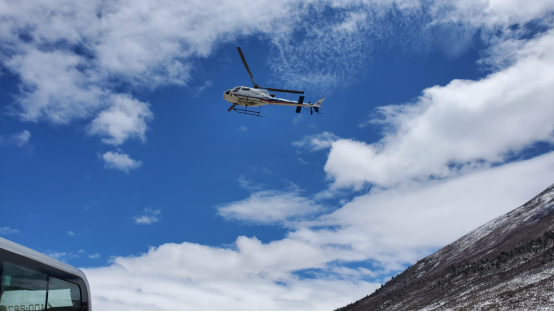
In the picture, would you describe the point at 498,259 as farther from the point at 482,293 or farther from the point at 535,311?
the point at 535,311

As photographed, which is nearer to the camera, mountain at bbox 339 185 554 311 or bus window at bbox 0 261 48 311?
bus window at bbox 0 261 48 311

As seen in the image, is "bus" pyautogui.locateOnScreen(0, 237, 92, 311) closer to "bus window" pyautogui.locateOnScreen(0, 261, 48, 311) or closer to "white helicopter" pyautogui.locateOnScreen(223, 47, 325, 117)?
"bus window" pyautogui.locateOnScreen(0, 261, 48, 311)

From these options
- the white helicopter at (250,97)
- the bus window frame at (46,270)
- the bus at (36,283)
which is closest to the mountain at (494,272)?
the white helicopter at (250,97)

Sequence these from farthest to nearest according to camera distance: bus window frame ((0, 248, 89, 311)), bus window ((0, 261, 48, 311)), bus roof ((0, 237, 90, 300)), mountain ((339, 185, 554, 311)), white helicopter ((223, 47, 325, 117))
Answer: mountain ((339, 185, 554, 311))
white helicopter ((223, 47, 325, 117))
bus roof ((0, 237, 90, 300))
bus window frame ((0, 248, 89, 311))
bus window ((0, 261, 48, 311))

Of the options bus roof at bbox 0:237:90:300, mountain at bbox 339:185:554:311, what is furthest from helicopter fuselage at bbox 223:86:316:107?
mountain at bbox 339:185:554:311

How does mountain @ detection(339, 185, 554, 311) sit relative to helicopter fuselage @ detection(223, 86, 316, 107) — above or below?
below

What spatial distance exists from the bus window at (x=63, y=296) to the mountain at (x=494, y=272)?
260 feet

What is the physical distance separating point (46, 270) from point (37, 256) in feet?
1.83

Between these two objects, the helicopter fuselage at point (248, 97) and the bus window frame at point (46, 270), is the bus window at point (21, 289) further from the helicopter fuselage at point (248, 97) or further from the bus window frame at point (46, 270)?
the helicopter fuselage at point (248, 97)

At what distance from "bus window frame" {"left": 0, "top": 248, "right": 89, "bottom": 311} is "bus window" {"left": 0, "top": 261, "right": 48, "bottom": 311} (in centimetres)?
10

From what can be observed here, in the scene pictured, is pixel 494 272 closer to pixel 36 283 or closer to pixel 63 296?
pixel 63 296

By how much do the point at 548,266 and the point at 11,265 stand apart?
119 metres

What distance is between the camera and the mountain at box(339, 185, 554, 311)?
80613mm

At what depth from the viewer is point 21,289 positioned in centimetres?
1054
